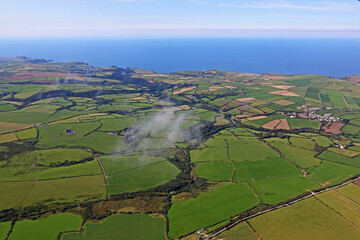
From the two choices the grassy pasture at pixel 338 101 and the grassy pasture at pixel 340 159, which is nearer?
the grassy pasture at pixel 340 159

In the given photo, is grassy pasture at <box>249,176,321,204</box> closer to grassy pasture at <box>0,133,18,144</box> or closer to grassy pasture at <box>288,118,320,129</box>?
grassy pasture at <box>288,118,320,129</box>

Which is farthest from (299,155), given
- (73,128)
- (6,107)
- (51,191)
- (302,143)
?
(6,107)

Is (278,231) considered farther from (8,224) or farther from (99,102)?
(99,102)

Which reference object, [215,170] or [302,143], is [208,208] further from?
[302,143]

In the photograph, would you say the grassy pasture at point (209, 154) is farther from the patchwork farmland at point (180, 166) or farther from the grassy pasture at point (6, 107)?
the grassy pasture at point (6, 107)

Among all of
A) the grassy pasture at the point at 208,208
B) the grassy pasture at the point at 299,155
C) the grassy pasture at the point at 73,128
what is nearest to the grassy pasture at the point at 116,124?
the grassy pasture at the point at 73,128

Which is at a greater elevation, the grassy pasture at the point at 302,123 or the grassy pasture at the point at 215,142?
the grassy pasture at the point at 302,123

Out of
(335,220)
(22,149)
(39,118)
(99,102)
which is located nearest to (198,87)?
(99,102)
